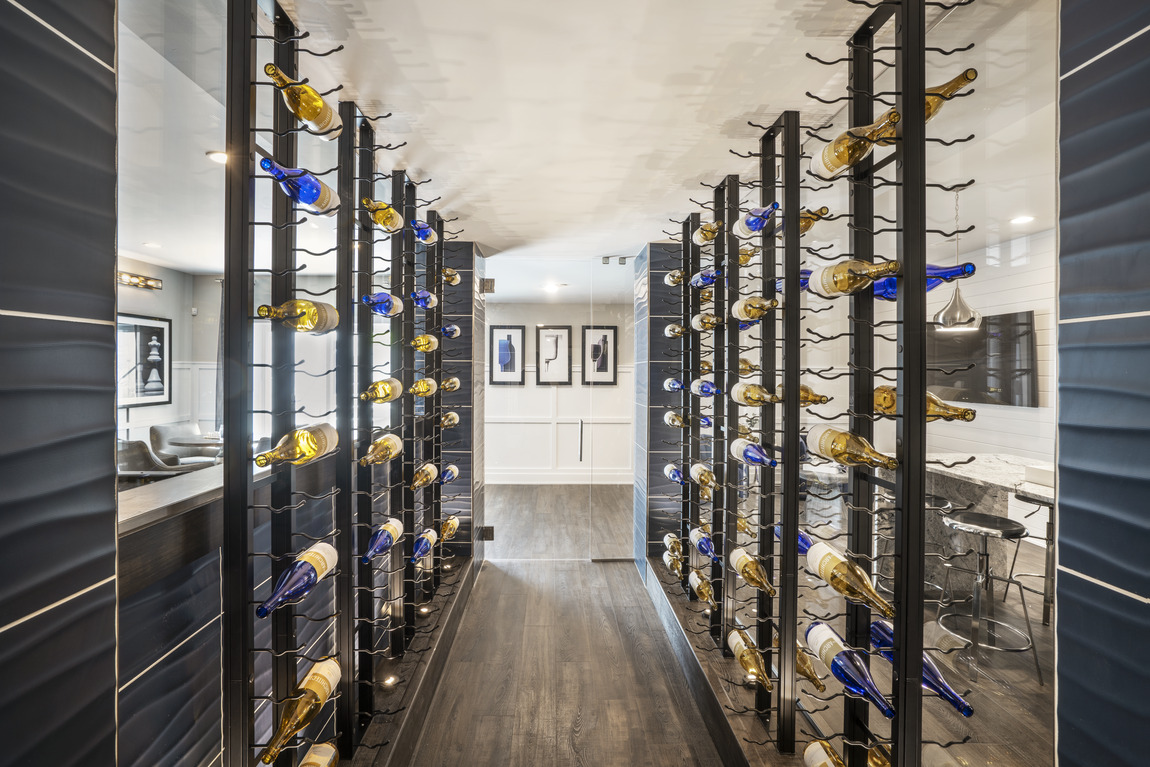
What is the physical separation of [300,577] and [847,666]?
4.34ft

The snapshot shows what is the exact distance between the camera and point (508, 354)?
412 cm

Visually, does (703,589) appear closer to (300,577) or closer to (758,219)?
(758,219)

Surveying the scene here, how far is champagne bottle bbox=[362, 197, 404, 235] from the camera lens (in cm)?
183

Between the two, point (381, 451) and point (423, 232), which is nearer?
point (381, 451)

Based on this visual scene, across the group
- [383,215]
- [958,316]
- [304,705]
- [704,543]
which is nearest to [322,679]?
[304,705]

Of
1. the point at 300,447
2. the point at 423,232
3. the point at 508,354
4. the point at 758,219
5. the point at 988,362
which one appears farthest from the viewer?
the point at 508,354

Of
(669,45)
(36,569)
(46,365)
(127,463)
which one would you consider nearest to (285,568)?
(127,463)

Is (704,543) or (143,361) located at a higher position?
(143,361)

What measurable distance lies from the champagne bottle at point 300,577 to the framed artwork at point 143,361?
0.51m

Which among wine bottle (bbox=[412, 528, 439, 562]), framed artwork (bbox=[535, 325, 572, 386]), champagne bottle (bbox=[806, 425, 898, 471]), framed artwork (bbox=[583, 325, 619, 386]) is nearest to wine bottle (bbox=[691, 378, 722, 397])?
champagne bottle (bbox=[806, 425, 898, 471])

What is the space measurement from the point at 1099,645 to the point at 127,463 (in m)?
1.84

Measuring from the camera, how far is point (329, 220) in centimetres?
238

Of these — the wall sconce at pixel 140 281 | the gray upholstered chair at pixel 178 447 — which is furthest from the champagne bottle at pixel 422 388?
the wall sconce at pixel 140 281

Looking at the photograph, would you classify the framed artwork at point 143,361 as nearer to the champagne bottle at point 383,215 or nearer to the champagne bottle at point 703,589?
the champagne bottle at point 383,215
